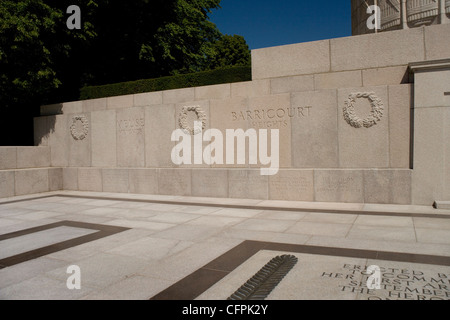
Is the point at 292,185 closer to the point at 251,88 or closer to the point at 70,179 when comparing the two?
the point at 251,88

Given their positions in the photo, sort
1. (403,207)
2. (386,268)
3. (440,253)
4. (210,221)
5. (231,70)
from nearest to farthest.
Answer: (386,268) → (440,253) → (210,221) → (403,207) → (231,70)

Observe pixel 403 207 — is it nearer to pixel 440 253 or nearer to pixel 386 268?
pixel 440 253

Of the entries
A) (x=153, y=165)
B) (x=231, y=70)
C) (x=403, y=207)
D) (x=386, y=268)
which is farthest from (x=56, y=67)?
(x=386, y=268)

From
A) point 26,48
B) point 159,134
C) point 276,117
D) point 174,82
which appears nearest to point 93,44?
point 26,48

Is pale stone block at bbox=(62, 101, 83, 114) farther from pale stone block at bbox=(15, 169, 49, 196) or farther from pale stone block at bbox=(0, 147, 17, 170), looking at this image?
pale stone block at bbox=(15, 169, 49, 196)

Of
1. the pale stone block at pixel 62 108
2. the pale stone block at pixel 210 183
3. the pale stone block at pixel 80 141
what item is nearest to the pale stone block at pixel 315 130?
the pale stone block at pixel 210 183

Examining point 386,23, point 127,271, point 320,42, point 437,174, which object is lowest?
point 127,271

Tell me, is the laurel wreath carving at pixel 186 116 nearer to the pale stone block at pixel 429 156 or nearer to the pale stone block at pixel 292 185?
the pale stone block at pixel 292 185

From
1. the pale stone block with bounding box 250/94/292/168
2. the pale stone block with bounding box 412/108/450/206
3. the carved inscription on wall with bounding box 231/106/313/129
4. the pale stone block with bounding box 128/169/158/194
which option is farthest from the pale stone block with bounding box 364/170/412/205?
the pale stone block with bounding box 128/169/158/194

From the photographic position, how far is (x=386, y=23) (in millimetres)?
13656

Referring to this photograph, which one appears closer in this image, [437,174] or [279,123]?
[437,174]

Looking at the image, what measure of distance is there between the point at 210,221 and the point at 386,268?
4.19 metres

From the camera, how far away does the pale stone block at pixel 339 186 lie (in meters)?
9.80

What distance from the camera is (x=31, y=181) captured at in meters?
14.1
